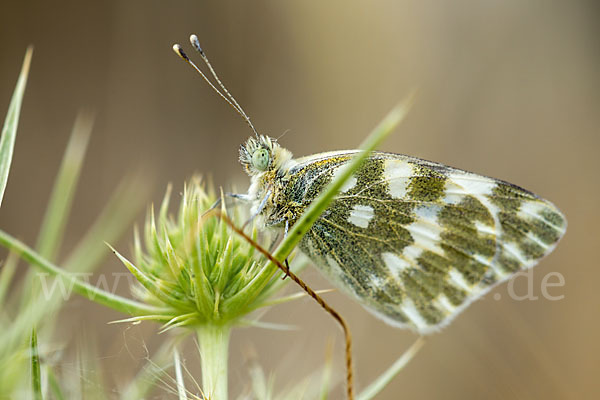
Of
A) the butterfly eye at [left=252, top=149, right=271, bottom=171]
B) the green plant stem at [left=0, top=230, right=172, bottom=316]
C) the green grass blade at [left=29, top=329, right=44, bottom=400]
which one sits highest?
the butterfly eye at [left=252, top=149, right=271, bottom=171]

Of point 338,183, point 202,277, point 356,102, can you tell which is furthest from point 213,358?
point 356,102

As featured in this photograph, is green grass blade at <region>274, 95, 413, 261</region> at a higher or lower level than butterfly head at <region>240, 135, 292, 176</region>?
lower

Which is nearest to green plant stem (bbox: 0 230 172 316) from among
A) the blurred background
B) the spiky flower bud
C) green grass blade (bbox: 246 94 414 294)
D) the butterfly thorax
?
the spiky flower bud

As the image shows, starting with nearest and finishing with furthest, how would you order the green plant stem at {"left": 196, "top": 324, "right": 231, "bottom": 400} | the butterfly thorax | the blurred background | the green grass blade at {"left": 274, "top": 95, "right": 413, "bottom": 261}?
1. the green grass blade at {"left": 274, "top": 95, "right": 413, "bottom": 261}
2. the green plant stem at {"left": 196, "top": 324, "right": 231, "bottom": 400}
3. the butterfly thorax
4. the blurred background

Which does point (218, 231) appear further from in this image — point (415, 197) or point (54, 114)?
point (54, 114)

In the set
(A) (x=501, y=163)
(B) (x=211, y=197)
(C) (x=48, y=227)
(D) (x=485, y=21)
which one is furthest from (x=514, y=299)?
(C) (x=48, y=227)

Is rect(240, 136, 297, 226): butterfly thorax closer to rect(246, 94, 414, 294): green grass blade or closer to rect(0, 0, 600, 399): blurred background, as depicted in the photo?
rect(246, 94, 414, 294): green grass blade

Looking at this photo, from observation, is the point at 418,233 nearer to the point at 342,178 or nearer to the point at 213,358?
the point at 213,358

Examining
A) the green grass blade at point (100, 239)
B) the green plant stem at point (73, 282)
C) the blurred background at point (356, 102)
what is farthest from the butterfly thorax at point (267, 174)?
the blurred background at point (356, 102)
